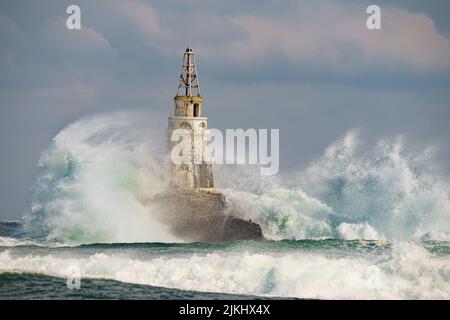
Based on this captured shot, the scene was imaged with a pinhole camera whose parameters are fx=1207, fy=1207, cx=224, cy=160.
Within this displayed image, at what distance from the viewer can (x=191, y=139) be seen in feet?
157

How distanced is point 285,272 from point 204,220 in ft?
40.0

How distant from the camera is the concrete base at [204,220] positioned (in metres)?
46.5

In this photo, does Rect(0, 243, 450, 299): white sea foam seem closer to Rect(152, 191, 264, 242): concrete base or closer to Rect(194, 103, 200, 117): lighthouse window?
Rect(152, 191, 264, 242): concrete base

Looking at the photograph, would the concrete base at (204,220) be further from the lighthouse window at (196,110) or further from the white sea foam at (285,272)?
the white sea foam at (285,272)

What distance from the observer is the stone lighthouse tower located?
1879 inches

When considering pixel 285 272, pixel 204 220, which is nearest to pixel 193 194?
pixel 204 220

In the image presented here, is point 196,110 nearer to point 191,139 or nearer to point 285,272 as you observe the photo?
point 191,139

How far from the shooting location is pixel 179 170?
48250mm

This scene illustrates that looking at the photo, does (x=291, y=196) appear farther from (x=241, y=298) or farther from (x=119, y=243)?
(x=241, y=298)

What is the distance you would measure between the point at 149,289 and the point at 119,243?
1064 cm

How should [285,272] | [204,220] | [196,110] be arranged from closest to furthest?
[285,272], [204,220], [196,110]
